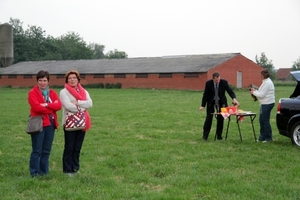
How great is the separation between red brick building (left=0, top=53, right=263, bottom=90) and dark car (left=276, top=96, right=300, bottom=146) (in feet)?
106

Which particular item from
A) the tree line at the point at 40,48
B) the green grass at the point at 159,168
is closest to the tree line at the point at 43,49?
the tree line at the point at 40,48

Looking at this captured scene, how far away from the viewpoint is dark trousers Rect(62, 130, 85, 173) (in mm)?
6437

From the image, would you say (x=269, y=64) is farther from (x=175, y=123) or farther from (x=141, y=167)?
(x=141, y=167)

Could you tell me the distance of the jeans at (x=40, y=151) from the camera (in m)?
6.29

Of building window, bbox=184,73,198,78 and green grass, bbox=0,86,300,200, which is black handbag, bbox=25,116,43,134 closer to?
green grass, bbox=0,86,300,200

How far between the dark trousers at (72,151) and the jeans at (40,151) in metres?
0.29

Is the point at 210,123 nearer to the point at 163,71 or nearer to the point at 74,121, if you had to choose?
the point at 74,121

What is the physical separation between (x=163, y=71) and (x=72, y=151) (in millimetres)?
38875

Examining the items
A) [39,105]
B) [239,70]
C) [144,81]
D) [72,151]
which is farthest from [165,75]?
[39,105]

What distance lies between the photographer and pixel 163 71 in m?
45.1

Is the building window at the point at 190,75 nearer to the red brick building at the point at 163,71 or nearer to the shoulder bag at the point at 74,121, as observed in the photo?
the red brick building at the point at 163,71

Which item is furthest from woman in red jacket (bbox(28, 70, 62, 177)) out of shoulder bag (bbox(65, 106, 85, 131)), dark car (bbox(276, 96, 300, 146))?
dark car (bbox(276, 96, 300, 146))

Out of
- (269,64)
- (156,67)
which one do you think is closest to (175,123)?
(156,67)

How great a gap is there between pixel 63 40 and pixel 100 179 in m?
92.4
